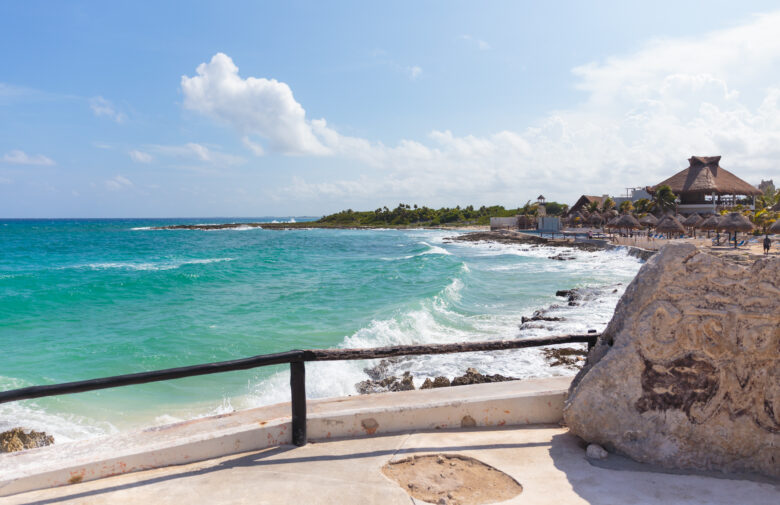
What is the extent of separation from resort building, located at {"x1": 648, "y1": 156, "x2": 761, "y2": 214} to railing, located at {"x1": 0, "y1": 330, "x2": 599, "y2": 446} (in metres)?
52.4

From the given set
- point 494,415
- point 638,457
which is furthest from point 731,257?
point 494,415

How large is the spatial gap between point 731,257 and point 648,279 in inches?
24.0

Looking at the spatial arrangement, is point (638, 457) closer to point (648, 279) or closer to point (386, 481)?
point (648, 279)

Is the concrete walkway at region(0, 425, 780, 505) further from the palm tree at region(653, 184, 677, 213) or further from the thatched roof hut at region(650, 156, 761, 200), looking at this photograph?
the thatched roof hut at region(650, 156, 761, 200)

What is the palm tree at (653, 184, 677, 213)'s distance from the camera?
4759 cm

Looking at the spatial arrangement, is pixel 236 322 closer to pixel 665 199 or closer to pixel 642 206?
pixel 665 199

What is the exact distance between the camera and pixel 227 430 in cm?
371

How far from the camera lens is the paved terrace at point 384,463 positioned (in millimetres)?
3031

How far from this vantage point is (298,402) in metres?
3.73

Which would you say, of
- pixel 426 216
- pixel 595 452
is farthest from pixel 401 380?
pixel 426 216

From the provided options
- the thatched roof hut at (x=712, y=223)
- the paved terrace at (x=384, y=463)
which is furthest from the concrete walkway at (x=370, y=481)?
the thatched roof hut at (x=712, y=223)

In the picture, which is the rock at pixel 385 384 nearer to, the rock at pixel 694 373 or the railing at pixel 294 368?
the railing at pixel 294 368

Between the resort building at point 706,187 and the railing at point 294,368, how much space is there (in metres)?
52.4

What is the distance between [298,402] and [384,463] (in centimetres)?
81
